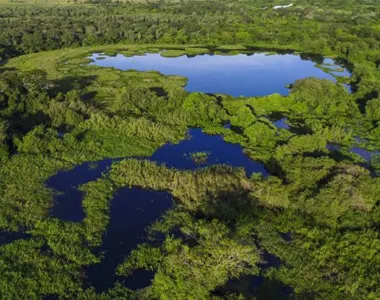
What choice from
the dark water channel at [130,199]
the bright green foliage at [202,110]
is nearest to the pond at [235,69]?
the bright green foliage at [202,110]

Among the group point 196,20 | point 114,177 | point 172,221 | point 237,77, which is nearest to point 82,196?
point 114,177

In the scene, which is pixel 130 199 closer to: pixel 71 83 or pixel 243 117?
pixel 243 117

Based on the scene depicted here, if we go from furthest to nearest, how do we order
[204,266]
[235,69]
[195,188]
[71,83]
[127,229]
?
1. [235,69]
2. [71,83]
3. [195,188]
4. [127,229]
5. [204,266]

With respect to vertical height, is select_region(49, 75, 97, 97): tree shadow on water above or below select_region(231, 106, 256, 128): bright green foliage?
above

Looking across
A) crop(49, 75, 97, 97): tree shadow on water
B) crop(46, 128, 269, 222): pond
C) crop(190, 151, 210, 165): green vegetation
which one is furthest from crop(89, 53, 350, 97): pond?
crop(190, 151, 210, 165): green vegetation

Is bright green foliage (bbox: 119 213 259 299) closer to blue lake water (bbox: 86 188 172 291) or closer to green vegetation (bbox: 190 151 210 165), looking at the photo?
blue lake water (bbox: 86 188 172 291)

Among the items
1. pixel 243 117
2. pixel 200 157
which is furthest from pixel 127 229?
pixel 243 117
